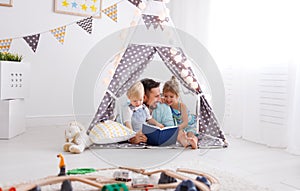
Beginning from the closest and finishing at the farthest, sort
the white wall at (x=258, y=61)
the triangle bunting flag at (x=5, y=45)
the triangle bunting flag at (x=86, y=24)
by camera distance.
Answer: the white wall at (x=258, y=61), the triangle bunting flag at (x=5, y=45), the triangle bunting flag at (x=86, y=24)

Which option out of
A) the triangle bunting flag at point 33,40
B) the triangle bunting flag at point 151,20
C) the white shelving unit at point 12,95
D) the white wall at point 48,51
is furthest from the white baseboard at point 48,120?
the triangle bunting flag at point 151,20

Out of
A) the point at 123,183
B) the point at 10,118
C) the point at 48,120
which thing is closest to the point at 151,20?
Result: the point at 10,118

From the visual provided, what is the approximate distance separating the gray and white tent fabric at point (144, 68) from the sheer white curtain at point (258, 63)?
14.9 inches

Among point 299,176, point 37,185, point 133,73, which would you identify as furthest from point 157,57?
point 37,185

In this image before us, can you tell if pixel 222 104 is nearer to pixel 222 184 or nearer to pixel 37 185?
pixel 222 184

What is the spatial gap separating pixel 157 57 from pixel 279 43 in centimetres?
91

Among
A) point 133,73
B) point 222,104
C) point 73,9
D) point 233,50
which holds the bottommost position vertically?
point 222,104

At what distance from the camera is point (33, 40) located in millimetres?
3191

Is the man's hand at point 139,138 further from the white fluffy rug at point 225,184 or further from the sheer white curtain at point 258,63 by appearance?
the sheer white curtain at point 258,63

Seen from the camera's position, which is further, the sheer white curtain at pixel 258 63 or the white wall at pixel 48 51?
the white wall at pixel 48 51

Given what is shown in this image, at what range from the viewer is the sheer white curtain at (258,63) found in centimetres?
244

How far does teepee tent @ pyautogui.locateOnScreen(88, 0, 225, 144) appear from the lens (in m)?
2.50

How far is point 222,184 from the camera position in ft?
5.15

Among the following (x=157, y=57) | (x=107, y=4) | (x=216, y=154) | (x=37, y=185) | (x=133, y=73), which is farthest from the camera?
(x=107, y=4)
